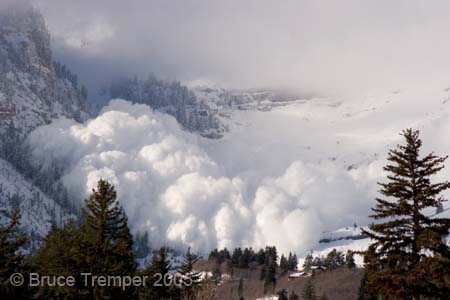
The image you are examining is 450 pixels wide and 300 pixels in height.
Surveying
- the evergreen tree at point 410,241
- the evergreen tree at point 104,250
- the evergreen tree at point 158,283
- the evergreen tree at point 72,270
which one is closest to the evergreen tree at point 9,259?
the evergreen tree at point 72,270

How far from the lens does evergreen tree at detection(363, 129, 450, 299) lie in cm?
3459

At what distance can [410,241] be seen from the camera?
1426 inches

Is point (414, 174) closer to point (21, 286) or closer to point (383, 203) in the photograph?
point (383, 203)

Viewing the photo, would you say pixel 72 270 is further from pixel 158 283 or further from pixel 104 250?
pixel 158 283

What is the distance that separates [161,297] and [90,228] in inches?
907

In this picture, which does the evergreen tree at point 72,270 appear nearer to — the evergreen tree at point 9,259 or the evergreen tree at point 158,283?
the evergreen tree at point 9,259

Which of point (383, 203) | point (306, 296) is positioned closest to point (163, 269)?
point (383, 203)

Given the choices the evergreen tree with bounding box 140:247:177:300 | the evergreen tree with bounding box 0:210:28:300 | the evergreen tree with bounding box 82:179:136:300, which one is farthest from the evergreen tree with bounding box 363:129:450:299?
the evergreen tree with bounding box 140:247:177:300

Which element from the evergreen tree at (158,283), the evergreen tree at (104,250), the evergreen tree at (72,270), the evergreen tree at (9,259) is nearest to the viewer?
the evergreen tree at (72,270)


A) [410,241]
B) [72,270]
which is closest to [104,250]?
[72,270]

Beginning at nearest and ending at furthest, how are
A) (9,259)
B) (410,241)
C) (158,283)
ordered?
(410,241) → (9,259) → (158,283)

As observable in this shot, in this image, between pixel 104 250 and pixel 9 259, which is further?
pixel 9 259

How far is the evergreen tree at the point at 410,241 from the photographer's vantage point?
34.6 m

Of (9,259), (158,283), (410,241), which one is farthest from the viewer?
(158,283)
